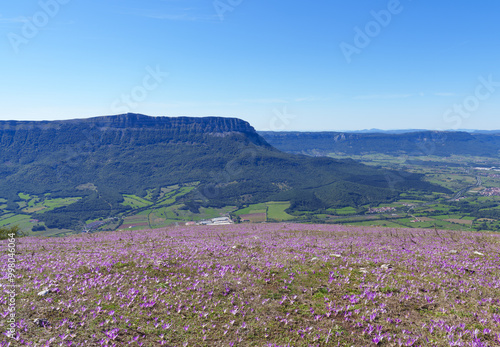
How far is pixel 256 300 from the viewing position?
9.06m

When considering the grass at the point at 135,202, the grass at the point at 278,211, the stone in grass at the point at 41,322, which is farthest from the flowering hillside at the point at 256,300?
the grass at the point at 135,202

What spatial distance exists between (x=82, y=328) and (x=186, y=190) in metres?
180

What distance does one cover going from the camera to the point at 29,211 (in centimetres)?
12650

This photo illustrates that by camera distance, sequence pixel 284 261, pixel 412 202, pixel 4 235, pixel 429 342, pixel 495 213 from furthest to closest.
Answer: pixel 412 202
pixel 495 213
pixel 4 235
pixel 284 261
pixel 429 342

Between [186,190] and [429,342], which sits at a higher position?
[429,342]

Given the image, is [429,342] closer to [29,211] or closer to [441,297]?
[441,297]

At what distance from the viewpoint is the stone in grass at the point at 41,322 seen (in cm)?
733

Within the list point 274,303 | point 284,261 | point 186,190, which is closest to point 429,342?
point 274,303

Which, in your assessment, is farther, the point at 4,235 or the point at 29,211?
the point at 29,211

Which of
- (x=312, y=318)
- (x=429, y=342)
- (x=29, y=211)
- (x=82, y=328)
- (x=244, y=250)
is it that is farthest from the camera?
(x=29, y=211)

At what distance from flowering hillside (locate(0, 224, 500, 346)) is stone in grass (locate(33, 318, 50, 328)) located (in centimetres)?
3
